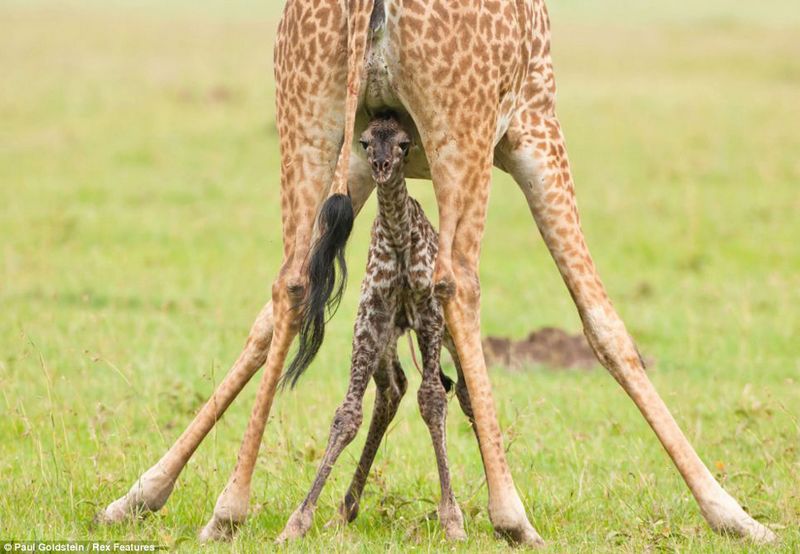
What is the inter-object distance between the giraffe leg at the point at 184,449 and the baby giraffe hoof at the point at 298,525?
621 millimetres

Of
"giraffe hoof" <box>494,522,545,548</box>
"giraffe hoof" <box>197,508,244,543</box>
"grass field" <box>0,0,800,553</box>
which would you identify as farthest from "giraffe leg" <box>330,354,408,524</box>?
"giraffe hoof" <box>494,522,545,548</box>

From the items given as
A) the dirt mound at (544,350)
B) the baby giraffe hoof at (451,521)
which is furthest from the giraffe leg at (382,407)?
the dirt mound at (544,350)

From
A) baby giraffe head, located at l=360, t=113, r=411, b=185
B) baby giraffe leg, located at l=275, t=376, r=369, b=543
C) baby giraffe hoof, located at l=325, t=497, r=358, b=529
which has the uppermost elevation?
baby giraffe head, located at l=360, t=113, r=411, b=185

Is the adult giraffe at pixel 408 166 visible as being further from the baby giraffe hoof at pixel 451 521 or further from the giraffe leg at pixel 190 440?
the baby giraffe hoof at pixel 451 521

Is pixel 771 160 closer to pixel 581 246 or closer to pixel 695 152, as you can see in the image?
pixel 695 152

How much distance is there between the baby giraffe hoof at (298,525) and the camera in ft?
17.8

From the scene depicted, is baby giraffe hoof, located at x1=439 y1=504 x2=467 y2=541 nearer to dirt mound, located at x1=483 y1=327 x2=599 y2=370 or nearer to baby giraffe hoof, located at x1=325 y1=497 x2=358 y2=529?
baby giraffe hoof, located at x1=325 y1=497 x2=358 y2=529

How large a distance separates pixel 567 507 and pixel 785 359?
14.5 ft

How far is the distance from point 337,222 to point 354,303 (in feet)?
21.7

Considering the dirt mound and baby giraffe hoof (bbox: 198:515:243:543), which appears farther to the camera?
the dirt mound

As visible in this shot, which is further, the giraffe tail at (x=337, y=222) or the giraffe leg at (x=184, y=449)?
the giraffe leg at (x=184, y=449)

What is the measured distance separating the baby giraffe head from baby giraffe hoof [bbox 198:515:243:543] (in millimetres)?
1601

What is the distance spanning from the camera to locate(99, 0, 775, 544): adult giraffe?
17.9 ft

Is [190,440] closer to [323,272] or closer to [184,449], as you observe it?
[184,449]
